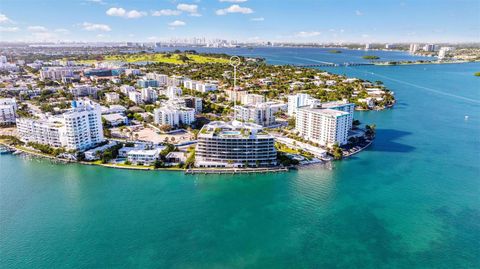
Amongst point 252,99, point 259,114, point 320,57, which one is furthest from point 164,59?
point 320,57

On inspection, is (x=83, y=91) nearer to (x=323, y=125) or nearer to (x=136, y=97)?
(x=136, y=97)

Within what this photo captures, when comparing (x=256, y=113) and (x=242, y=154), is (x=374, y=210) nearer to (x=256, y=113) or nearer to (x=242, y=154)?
(x=242, y=154)

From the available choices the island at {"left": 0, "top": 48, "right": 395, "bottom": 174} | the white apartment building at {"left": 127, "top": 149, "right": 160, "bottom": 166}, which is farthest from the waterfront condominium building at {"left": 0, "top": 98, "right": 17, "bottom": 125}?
the white apartment building at {"left": 127, "top": 149, "right": 160, "bottom": 166}

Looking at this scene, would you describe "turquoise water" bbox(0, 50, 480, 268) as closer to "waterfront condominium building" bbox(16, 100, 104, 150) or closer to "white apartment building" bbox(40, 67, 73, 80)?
"waterfront condominium building" bbox(16, 100, 104, 150)

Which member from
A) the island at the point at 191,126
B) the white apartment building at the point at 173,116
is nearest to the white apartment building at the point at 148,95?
the island at the point at 191,126

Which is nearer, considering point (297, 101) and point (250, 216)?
point (250, 216)

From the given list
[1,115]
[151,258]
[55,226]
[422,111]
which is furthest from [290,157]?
[1,115]

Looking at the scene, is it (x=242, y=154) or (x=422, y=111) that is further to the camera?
(x=422, y=111)
